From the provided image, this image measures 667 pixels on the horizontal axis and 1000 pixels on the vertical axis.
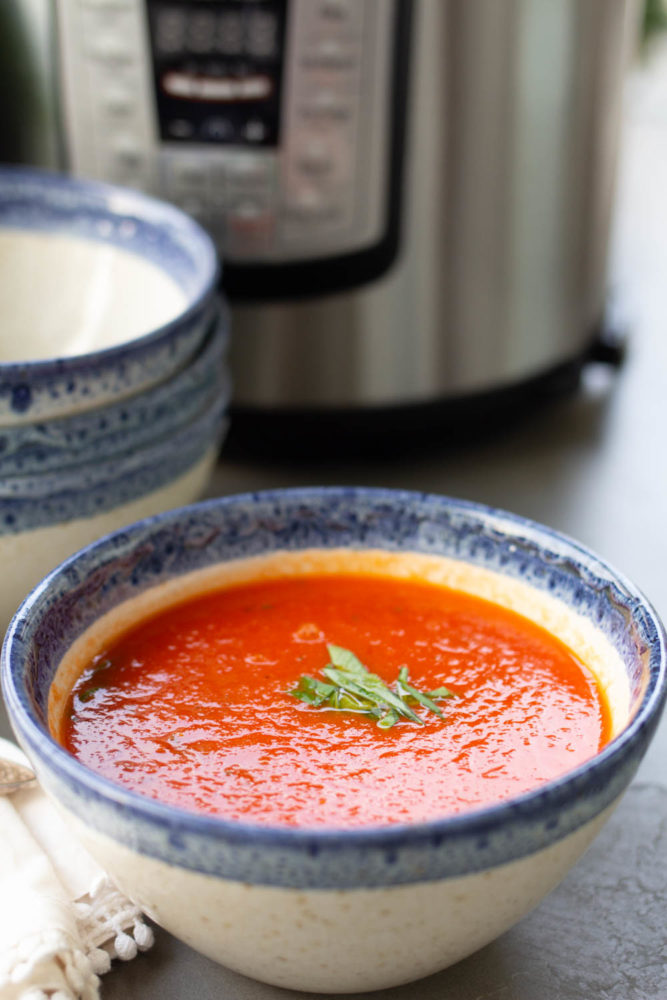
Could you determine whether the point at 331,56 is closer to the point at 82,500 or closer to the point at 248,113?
the point at 248,113

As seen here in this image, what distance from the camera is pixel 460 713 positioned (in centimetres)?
58

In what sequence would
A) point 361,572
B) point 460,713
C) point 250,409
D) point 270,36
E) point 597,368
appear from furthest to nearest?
point 597,368 < point 250,409 < point 270,36 < point 361,572 < point 460,713

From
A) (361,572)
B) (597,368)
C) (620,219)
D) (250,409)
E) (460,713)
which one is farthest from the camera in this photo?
(620,219)

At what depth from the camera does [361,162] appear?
91cm

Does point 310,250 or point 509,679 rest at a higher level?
point 310,250

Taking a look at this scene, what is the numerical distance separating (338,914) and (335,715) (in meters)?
0.13

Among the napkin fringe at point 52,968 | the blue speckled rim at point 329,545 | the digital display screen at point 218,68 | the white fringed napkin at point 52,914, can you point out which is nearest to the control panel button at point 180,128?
the digital display screen at point 218,68

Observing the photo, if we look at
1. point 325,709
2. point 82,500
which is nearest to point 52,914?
point 325,709

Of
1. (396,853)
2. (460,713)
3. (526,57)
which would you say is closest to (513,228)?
(526,57)

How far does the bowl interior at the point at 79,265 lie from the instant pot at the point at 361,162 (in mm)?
46

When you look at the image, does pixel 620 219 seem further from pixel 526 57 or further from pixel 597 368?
pixel 526 57

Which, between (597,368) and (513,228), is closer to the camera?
(513,228)

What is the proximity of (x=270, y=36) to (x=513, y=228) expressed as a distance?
231 mm

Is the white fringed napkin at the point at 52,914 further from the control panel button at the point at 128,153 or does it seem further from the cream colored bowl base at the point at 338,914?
the control panel button at the point at 128,153
